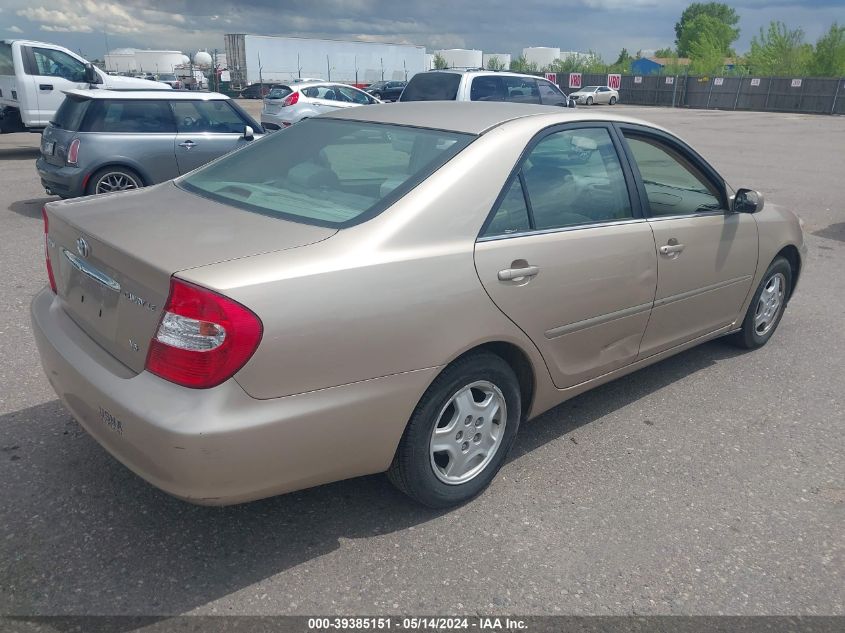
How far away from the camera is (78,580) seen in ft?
Result: 8.35

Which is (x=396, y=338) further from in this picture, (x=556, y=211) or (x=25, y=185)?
(x=25, y=185)

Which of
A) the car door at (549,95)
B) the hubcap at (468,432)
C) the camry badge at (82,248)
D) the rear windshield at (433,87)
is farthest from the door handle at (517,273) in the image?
the car door at (549,95)

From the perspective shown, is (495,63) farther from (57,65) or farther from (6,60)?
(6,60)

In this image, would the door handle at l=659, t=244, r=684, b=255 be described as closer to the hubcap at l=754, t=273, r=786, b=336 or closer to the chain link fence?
the hubcap at l=754, t=273, r=786, b=336

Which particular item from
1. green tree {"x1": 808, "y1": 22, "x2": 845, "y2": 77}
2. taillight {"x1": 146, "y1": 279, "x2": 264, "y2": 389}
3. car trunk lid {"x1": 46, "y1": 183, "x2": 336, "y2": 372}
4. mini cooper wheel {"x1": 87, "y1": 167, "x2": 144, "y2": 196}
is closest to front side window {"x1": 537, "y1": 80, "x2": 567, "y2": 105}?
mini cooper wheel {"x1": 87, "y1": 167, "x2": 144, "y2": 196}

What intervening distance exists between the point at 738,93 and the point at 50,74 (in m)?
45.9

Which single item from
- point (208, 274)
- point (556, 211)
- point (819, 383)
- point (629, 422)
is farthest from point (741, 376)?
point (208, 274)

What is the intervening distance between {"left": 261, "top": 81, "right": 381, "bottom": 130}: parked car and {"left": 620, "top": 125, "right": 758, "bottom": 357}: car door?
1438 centimetres

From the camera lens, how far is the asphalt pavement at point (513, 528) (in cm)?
256

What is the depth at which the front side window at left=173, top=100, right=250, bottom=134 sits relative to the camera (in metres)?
9.10

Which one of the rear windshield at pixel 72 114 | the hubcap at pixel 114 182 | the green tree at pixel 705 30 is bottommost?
the hubcap at pixel 114 182

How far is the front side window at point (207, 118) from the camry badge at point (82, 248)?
265 inches

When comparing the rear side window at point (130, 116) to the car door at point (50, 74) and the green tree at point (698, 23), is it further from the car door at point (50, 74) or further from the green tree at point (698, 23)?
the green tree at point (698, 23)

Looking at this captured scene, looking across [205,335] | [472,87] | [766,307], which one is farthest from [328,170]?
[472,87]
